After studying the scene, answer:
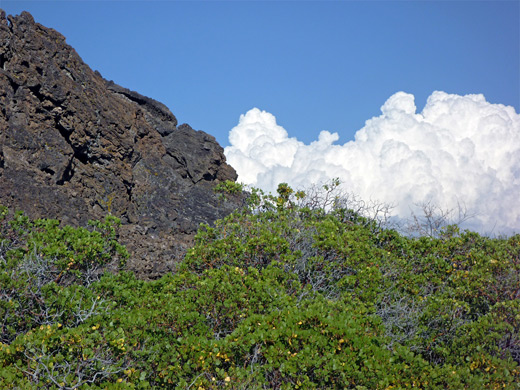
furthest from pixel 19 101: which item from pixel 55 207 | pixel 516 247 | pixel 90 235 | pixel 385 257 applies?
pixel 516 247

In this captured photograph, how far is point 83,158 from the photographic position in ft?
46.8

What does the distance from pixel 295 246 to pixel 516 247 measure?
817cm

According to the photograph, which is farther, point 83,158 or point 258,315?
point 83,158

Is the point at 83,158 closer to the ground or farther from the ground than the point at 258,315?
farther from the ground

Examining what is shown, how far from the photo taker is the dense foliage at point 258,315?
7.04 meters

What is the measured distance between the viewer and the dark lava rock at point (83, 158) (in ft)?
40.6

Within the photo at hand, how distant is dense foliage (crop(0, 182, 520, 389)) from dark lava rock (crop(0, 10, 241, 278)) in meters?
1.86

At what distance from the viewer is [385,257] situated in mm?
12547

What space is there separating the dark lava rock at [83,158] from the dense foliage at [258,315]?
1861 mm

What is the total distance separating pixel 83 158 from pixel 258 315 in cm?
912

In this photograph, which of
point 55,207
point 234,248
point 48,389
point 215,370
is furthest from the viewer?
point 55,207

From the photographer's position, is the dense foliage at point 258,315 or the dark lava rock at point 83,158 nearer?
the dense foliage at point 258,315

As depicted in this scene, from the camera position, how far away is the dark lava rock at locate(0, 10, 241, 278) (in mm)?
12375

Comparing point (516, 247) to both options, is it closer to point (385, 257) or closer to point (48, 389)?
point (385, 257)
